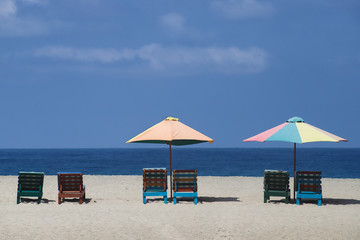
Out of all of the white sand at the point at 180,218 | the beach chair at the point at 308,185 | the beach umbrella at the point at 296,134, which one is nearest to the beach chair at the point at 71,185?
the white sand at the point at 180,218

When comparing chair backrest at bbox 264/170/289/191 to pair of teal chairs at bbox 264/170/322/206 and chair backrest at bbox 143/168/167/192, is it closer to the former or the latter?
pair of teal chairs at bbox 264/170/322/206

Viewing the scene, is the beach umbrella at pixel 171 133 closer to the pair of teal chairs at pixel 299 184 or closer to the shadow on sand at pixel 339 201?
the pair of teal chairs at pixel 299 184

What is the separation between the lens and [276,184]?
10586 mm

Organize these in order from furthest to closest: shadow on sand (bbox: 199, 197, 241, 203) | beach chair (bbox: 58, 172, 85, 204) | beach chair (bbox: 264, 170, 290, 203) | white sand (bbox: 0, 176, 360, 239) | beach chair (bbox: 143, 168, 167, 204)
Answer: shadow on sand (bbox: 199, 197, 241, 203) < beach chair (bbox: 264, 170, 290, 203) < beach chair (bbox: 58, 172, 85, 204) < beach chair (bbox: 143, 168, 167, 204) < white sand (bbox: 0, 176, 360, 239)

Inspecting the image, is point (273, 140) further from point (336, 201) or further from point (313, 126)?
point (336, 201)

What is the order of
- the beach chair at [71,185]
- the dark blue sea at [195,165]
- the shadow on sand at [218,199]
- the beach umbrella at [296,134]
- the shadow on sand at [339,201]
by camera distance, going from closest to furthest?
1. the beach umbrella at [296,134]
2. the beach chair at [71,185]
3. the shadow on sand at [339,201]
4. the shadow on sand at [218,199]
5. the dark blue sea at [195,165]

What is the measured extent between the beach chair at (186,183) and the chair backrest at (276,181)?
163 centimetres

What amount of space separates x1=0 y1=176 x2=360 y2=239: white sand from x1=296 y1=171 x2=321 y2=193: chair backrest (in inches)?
15.1

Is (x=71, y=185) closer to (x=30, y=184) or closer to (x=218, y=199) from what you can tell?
(x=30, y=184)

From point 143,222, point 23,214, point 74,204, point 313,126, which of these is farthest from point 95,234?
point 313,126

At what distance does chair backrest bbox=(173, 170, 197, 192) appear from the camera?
33.7 feet

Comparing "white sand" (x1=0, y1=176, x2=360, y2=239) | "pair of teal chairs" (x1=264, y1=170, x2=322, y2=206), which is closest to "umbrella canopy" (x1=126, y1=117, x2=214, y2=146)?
"white sand" (x1=0, y1=176, x2=360, y2=239)

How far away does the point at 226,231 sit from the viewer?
7.15 meters

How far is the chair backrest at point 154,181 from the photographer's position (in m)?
10.2
